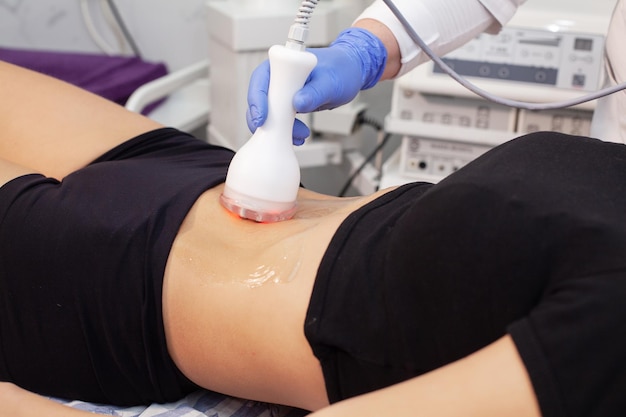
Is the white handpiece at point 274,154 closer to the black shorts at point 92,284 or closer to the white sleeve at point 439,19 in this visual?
the black shorts at point 92,284

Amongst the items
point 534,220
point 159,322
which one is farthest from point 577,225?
point 159,322

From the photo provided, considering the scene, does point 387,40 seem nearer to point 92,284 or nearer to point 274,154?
point 274,154

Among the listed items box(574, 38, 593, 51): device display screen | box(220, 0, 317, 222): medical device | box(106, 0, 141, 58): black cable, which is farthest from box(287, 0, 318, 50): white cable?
box(106, 0, 141, 58): black cable

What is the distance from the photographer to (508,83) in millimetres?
1471

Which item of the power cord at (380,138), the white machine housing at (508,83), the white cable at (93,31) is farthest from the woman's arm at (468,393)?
the white cable at (93,31)

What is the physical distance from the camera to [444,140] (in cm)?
156

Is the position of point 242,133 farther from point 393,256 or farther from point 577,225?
point 577,225

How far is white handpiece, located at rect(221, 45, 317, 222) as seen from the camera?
0.97 metres

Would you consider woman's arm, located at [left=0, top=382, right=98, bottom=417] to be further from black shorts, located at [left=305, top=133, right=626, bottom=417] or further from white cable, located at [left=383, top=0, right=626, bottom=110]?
white cable, located at [left=383, top=0, right=626, bottom=110]

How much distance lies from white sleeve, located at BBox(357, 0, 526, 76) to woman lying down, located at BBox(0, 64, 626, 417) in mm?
323

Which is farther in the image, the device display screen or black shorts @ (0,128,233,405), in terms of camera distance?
the device display screen

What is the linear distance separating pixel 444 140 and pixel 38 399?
3.09 feet

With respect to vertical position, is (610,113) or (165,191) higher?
(610,113)

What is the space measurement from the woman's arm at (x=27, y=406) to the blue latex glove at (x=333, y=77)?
1.37 feet
